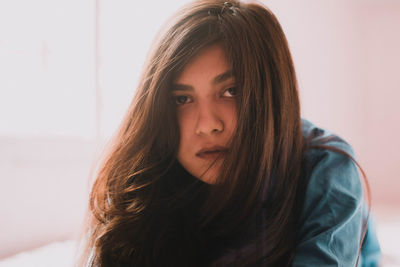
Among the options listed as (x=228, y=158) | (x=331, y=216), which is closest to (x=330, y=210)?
(x=331, y=216)

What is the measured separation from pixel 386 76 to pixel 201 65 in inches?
81.4

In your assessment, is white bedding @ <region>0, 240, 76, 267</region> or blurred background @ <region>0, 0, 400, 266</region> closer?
white bedding @ <region>0, 240, 76, 267</region>

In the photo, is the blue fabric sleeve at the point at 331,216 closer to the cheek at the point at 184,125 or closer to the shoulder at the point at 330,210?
the shoulder at the point at 330,210

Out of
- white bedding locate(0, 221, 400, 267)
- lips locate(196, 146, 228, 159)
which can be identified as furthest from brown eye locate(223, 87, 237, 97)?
white bedding locate(0, 221, 400, 267)

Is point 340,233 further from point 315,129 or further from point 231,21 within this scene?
point 231,21

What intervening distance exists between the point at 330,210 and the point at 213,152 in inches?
9.2

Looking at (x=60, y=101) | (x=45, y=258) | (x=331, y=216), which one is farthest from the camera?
(x=60, y=101)

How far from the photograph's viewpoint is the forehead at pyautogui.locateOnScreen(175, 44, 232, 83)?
0.61 meters

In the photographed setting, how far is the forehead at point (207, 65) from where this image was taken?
0.61m

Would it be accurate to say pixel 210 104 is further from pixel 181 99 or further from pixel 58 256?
pixel 58 256

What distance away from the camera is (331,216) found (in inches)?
21.1

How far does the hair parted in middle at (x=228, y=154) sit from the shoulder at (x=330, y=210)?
0.13ft

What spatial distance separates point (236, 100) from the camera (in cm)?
61

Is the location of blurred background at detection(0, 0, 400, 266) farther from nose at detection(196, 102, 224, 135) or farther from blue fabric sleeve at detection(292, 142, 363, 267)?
blue fabric sleeve at detection(292, 142, 363, 267)
